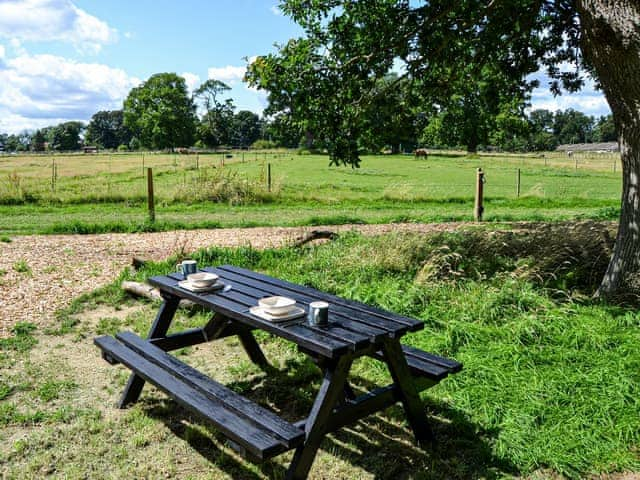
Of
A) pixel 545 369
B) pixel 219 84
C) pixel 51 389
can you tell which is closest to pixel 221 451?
pixel 51 389

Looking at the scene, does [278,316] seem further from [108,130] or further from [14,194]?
[108,130]

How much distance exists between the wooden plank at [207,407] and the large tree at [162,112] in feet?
272

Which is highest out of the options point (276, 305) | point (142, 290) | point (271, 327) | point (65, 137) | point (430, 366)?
point (65, 137)

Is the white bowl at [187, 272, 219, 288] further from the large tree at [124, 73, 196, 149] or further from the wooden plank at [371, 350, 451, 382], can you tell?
the large tree at [124, 73, 196, 149]

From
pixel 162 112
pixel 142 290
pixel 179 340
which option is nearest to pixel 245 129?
pixel 162 112

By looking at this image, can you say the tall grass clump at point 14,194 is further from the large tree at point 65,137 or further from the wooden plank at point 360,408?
the large tree at point 65,137

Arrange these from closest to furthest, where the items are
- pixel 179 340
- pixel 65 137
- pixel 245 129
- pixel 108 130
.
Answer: pixel 179 340, pixel 65 137, pixel 245 129, pixel 108 130

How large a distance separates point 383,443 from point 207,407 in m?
1.26

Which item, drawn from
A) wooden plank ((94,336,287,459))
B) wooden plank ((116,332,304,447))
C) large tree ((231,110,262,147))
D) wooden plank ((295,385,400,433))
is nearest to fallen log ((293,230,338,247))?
wooden plank ((116,332,304,447))

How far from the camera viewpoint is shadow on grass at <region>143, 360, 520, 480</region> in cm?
329

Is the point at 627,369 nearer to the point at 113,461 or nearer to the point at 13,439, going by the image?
the point at 113,461

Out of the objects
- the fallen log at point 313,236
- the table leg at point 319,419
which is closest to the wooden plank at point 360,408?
the table leg at point 319,419

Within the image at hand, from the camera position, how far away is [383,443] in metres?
3.62

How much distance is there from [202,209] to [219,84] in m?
90.4
